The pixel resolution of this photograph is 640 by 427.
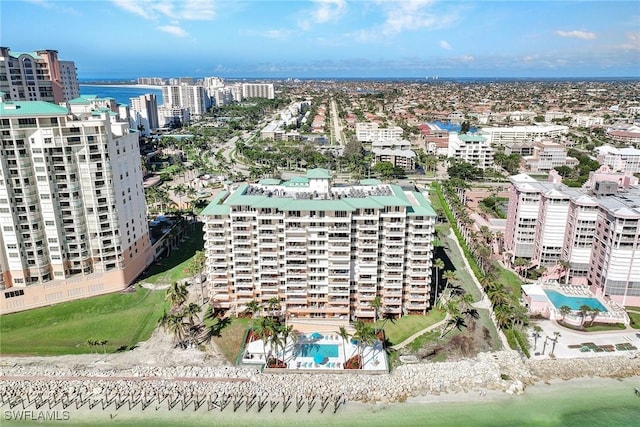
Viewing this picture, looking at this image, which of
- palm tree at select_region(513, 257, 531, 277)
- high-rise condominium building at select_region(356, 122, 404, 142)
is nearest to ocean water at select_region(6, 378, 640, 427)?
palm tree at select_region(513, 257, 531, 277)

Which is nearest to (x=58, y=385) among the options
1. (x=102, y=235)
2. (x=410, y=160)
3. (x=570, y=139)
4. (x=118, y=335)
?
(x=118, y=335)

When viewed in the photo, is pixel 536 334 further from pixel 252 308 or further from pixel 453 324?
pixel 252 308

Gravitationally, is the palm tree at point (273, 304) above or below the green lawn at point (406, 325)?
above

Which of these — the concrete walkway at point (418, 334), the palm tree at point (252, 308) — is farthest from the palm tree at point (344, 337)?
the palm tree at point (252, 308)

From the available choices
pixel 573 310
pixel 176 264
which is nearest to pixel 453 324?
pixel 573 310

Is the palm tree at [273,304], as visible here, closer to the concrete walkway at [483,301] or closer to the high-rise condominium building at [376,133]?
the concrete walkway at [483,301]
